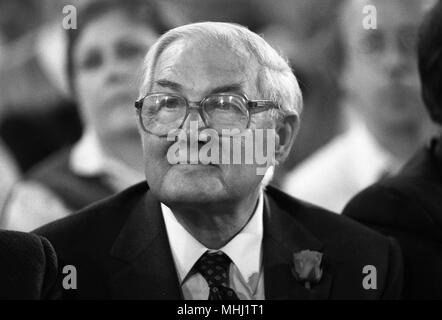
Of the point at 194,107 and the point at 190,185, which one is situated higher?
the point at 194,107

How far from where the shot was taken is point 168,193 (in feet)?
5.93

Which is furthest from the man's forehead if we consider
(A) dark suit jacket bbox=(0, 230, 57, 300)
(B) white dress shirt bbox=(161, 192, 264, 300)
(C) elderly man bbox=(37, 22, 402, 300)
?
(A) dark suit jacket bbox=(0, 230, 57, 300)

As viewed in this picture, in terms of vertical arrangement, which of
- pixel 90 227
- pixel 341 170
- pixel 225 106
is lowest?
pixel 341 170

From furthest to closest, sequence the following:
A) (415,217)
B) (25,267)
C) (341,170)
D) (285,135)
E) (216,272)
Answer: (341,170), (415,217), (285,135), (216,272), (25,267)

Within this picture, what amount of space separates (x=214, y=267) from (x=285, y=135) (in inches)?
16.1

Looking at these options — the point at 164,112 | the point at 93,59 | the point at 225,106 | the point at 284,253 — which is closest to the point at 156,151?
the point at 164,112

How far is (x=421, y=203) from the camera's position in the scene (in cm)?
222

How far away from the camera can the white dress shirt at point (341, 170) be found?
2.76 m

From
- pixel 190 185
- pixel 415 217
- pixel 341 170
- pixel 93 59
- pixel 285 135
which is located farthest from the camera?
pixel 341 170

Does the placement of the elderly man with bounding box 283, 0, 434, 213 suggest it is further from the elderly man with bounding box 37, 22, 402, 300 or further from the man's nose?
the man's nose

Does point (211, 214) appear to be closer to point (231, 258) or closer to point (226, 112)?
point (231, 258)

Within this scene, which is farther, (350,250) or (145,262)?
(350,250)

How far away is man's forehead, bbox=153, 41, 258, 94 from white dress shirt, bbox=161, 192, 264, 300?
36 centimetres
